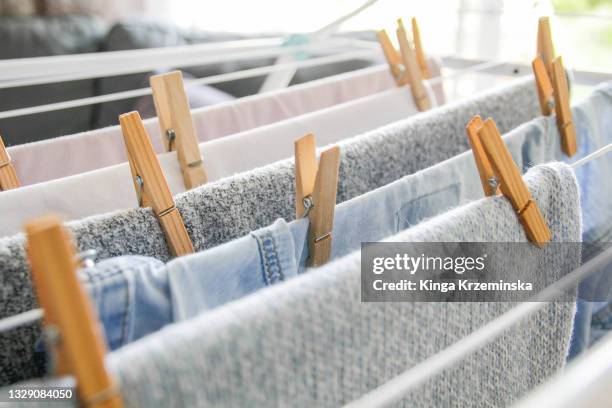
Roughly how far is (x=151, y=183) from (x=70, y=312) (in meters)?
0.17

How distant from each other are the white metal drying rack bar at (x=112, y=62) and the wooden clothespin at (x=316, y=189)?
0.29 meters

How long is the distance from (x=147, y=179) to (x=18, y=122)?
4.12ft

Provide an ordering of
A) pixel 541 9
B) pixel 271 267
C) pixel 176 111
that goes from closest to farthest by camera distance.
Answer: pixel 271 267, pixel 176 111, pixel 541 9

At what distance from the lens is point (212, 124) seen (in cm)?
59

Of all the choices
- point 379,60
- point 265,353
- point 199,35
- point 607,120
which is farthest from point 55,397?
point 199,35

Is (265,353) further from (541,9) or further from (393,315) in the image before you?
(541,9)

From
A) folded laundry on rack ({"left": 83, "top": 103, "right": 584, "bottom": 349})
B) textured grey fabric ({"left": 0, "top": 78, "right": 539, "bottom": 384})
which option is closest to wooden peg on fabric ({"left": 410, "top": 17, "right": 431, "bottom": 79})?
textured grey fabric ({"left": 0, "top": 78, "right": 539, "bottom": 384})

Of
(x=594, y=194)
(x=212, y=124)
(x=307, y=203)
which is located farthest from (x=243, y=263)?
(x=594, y=194)

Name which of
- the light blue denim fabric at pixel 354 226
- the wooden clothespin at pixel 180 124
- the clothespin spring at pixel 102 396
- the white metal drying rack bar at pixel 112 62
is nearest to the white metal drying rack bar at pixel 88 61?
the white metal drying rack bar at pixel 112 62

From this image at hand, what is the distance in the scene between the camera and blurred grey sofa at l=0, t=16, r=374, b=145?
144 centimetres

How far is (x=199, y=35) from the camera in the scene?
179 cm

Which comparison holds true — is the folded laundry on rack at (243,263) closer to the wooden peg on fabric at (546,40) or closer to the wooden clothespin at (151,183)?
the wooden clothespin at (151,183)

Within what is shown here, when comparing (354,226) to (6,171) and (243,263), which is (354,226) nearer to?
(243,263)

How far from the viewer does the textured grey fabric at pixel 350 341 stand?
0.23 meters
